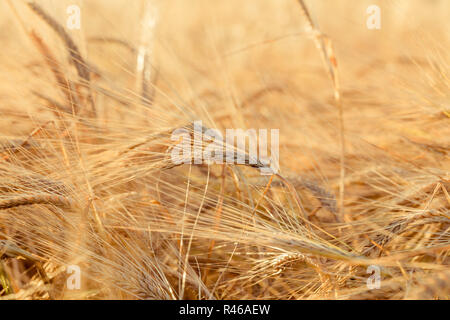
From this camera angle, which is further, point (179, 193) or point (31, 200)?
point (179, 193)

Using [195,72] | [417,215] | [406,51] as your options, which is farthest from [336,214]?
[195,72]

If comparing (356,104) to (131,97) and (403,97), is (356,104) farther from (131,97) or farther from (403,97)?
(131,97)

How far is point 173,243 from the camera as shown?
730 mm

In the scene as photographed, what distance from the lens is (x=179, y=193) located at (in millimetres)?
757

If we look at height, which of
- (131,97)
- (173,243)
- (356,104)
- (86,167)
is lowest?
(173,243)

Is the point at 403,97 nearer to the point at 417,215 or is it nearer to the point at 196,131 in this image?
the point at 417,215

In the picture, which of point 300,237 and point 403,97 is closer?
point 300,237

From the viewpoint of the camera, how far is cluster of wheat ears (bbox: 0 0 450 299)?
0.62 metres

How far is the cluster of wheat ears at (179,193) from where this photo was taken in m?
0.62

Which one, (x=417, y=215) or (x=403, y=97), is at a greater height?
(x=403, y=97)
